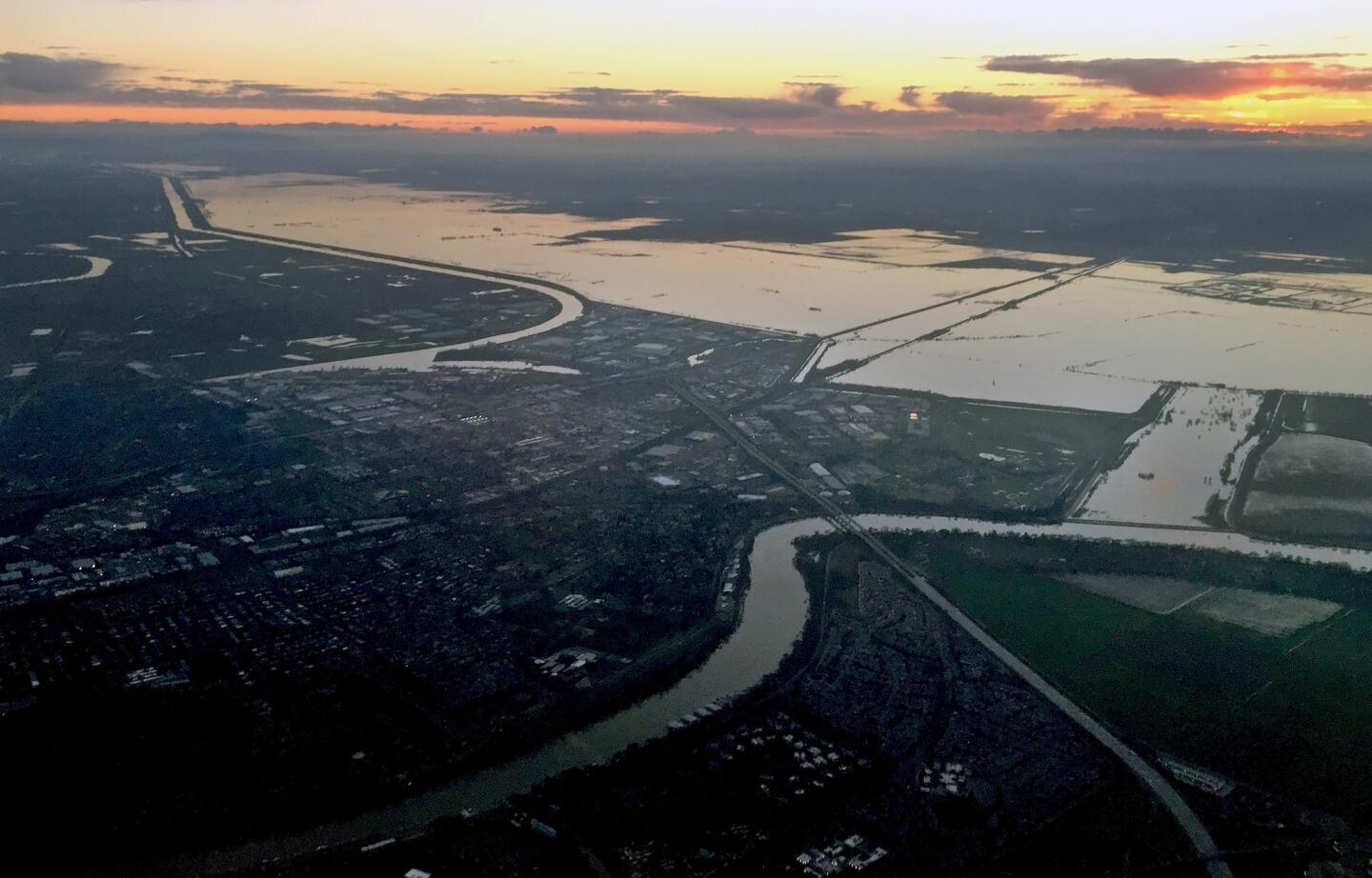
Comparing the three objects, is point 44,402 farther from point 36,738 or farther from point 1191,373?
point 1191,373

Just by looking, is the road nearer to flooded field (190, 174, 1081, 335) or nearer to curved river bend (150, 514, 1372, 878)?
curved river bend (150, 514, 1372, 878)

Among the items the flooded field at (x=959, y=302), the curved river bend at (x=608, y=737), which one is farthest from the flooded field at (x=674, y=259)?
the curved river bend at (x=608, y=737)

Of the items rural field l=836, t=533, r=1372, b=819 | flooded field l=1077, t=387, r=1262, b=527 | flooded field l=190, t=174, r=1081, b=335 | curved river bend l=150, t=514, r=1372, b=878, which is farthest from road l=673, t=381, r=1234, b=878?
flooded field l=190, t=174, r=1081, b=335

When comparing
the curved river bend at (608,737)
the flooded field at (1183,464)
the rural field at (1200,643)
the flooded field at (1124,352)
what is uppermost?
the flooded field at (1124,352)

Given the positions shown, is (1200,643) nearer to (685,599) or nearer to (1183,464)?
(685,599)

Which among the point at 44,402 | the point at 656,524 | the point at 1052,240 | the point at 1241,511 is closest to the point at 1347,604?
the point at 1241,511

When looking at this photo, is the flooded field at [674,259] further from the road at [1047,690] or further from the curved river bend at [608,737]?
the curved river bend at [608,737]
